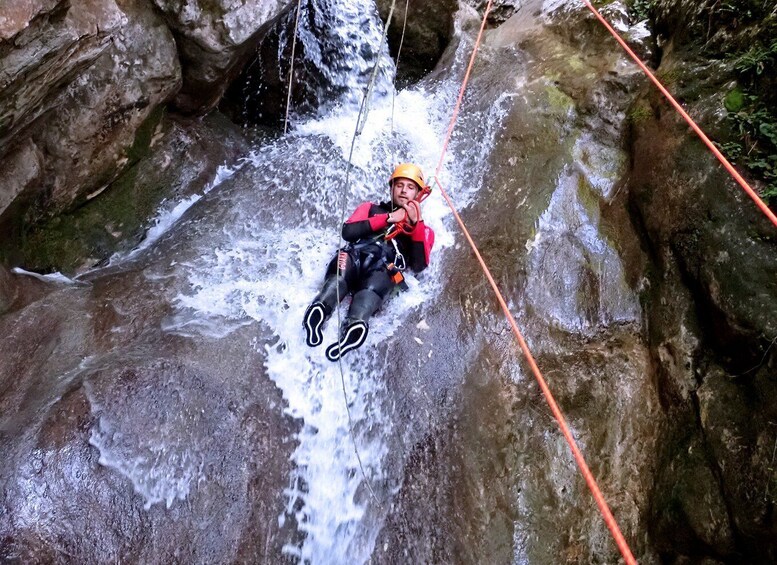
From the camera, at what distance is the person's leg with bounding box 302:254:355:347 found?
3.75 m

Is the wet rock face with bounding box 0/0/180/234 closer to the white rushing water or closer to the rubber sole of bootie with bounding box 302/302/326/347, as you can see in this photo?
the white rushing water

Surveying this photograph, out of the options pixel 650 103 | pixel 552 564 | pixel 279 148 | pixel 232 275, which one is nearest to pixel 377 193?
pixel 279 148

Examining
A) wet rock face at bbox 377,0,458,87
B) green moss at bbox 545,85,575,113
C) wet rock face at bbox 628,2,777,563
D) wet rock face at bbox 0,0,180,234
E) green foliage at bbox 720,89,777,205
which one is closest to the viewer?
wet rock face at bbox 0,0,180,234

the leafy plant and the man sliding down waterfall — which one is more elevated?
the man sliding down waterfall

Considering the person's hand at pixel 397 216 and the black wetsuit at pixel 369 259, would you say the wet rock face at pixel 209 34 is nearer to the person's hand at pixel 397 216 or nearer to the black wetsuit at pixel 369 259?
the black wetsuit at pixel 369 259

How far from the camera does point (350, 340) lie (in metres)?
3.71

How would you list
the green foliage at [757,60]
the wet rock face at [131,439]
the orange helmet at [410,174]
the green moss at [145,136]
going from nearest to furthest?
the wet rock face at [131,439], the green foliage at [757,60], the orange helmet at [410,174], the green moss at [145,136]

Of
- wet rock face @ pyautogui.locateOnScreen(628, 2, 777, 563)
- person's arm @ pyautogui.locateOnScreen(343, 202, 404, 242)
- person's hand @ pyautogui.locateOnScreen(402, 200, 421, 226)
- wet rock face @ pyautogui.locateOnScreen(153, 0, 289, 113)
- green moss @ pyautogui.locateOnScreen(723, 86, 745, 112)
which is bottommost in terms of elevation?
wet rock face @ pyautogui.locateOnScreen(628, 2, 777, 563)

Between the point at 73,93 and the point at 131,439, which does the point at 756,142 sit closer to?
the point at 131,439

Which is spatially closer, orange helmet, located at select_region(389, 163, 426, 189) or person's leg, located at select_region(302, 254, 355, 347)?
person's leg, located at select_region(302, 254, 355, 347)

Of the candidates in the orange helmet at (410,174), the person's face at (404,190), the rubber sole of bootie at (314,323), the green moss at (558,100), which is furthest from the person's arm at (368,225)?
the green moss at (558,100)

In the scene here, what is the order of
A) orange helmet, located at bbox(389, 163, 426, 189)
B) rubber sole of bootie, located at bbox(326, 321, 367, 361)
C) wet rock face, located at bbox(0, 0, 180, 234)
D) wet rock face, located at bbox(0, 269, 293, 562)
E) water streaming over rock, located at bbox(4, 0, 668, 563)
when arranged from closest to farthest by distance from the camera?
wet rock face, located at bbox(0, 269, 293, 562), wet rock face, located at bbox(0, 0, 180, 234), water streaming over rock, located at bbox(4, 0, 668, 563), rubber sole of bootie, located at bbox(326, 321, 367, 361), orange helmet, located at bbox(389, 163, 426, 189)

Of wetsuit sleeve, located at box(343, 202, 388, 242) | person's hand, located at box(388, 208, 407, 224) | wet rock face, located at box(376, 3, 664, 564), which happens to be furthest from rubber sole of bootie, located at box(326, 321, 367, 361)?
person's hand, located at box(388, 208, 407, 224)

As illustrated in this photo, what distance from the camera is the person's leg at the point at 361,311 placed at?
371 cm
